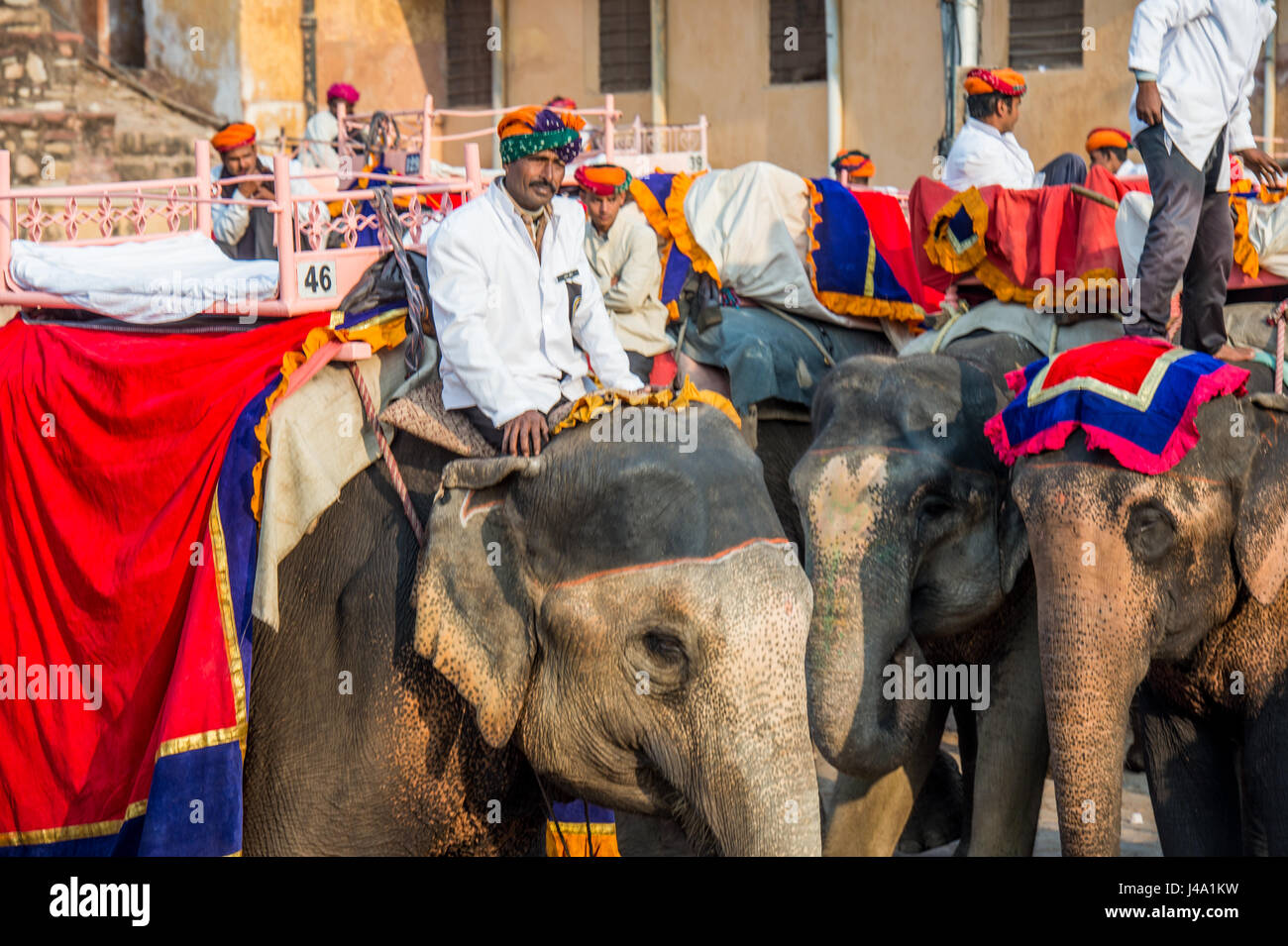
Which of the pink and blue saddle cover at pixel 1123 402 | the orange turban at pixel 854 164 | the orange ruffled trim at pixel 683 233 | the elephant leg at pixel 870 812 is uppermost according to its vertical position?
the orange turban at pixel 854 164

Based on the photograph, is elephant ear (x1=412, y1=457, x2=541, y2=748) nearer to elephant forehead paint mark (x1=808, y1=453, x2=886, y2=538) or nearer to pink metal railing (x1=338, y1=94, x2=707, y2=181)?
elephant forehead paint mark (x1=808, y1=453, x2=886, y2=538)

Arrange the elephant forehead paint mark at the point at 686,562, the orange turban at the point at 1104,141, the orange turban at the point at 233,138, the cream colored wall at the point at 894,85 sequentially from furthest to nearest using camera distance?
1. the cream colored wall at the point at 894,85
2. the orange turban at the point at 1104,141
3. the orange turban at the point at 233,138
4. the elephant forehead paint mark at the point at 686,562

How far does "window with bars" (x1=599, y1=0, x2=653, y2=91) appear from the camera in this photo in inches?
782

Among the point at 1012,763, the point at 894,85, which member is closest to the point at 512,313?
the point at 1012,763

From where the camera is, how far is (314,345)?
3557 mm

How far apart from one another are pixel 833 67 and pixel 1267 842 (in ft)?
48.5

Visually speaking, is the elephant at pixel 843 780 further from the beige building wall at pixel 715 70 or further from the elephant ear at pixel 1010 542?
the beige building wall at pixel 715 70

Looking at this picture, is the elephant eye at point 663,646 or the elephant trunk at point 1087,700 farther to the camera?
the elephant trunk at point 1087,700

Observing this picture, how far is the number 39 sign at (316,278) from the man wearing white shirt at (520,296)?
0.46 m

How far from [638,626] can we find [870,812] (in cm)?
224

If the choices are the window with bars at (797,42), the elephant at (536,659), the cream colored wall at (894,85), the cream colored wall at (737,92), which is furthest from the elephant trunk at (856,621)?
the window with bars at (797,42)

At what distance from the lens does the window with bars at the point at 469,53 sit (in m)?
21.4

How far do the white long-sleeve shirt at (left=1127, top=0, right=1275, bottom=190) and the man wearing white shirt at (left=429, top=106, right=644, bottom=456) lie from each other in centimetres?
218
